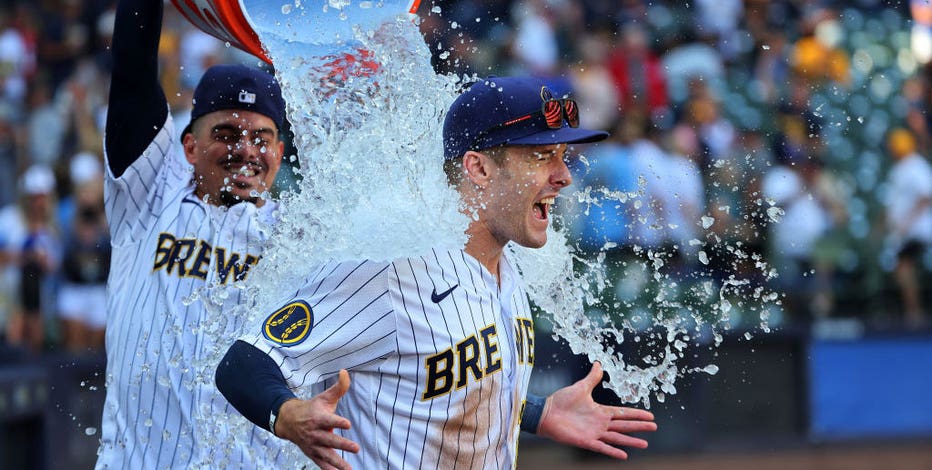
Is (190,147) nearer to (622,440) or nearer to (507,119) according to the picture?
(507,119)

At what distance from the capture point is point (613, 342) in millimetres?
9219

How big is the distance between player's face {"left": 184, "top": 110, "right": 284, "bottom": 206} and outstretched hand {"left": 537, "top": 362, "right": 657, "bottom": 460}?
1292mm

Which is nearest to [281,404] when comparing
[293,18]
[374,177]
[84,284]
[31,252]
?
[374,177]

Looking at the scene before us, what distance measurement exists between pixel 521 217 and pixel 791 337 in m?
7.23

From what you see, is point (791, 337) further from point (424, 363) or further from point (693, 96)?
point (424, 363)

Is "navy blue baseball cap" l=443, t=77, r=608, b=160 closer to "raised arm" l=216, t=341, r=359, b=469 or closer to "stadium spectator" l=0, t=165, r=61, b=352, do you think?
"raised arm" l=216, t=341, r=359, b=469

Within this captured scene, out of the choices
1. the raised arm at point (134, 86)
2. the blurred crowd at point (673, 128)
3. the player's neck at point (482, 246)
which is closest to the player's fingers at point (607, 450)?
the player's neck at point (482, 246)

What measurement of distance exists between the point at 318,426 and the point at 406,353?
1.56 ft

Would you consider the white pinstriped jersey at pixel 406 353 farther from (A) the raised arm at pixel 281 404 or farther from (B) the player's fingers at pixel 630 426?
(B) the player's fingers at pixel 630 426

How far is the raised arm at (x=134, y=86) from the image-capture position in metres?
4.25

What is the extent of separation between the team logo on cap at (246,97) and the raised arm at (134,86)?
28 centimetres

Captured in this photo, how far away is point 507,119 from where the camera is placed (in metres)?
3.56

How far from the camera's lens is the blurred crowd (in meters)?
9.62

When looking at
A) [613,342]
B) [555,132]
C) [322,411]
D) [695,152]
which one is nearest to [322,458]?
[322,411]
